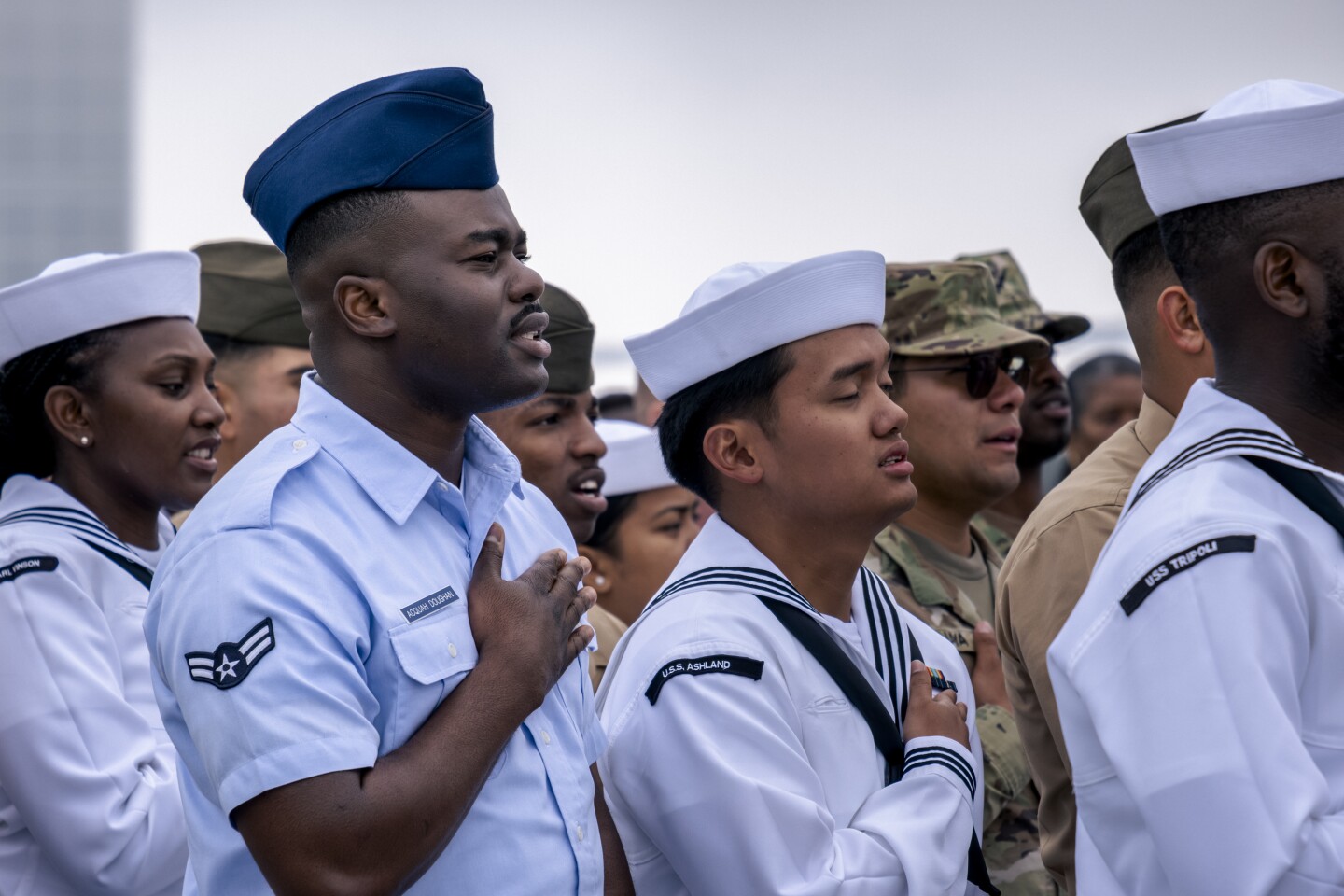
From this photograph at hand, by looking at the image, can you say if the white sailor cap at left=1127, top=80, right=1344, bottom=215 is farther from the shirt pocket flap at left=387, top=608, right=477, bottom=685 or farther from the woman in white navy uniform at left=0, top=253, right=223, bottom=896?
the woman in white navy uniform at left=0, top=253, right=223, bottom=896

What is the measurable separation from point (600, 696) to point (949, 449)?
1.57 m

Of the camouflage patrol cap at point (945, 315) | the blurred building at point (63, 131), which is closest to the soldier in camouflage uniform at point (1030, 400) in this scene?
the camouflage patrol cap at point (945, 315)

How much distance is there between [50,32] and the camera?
3561 inches

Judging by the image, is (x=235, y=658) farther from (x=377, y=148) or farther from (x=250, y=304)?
(x=250, y=304)

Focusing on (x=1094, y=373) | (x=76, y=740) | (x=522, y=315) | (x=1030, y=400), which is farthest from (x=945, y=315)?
(x=1094, y=373)

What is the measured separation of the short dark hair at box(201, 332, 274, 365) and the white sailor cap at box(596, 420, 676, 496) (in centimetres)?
132

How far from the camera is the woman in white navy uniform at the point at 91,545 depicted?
3.08 meters

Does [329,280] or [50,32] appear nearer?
[329,280]

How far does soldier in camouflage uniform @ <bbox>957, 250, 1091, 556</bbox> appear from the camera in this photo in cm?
527

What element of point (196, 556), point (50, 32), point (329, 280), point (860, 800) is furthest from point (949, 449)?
point (50, 32)

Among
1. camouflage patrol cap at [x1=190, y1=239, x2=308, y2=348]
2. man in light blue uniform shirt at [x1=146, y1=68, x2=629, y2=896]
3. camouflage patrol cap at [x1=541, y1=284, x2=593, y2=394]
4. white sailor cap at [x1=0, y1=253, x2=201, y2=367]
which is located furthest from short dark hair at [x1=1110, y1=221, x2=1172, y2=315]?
camouflage patrol cap at [x1=190, y1=239, x2=308, y2=348]

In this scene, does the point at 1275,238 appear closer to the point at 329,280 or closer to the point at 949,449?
the point at 329,280

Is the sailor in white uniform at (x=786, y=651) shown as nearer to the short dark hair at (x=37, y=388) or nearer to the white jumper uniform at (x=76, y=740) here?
the white jumper uniform at (x=76, y=740)

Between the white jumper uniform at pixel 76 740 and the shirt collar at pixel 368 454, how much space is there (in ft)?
3.51
